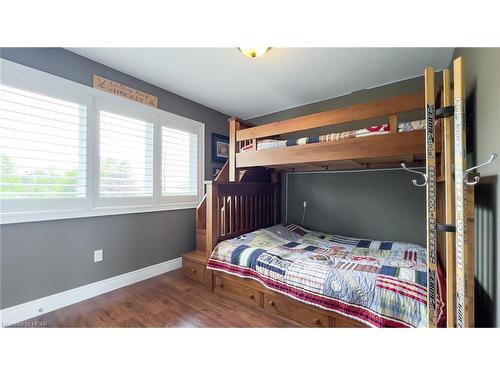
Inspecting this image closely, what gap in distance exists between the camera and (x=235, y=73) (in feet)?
7.36

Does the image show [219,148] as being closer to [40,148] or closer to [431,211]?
[40,148]

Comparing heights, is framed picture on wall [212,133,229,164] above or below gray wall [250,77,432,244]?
above

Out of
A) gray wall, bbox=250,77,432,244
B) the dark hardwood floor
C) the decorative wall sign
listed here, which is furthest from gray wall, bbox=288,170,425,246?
the decorative wall sign

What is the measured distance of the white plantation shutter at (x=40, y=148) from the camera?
5.11ft

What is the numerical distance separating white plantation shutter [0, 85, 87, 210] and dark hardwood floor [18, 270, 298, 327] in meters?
0.95

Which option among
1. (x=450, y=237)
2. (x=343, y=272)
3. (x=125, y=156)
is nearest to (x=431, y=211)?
(x=450, y=237)

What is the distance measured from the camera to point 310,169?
9.86 ft

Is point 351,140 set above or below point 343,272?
above

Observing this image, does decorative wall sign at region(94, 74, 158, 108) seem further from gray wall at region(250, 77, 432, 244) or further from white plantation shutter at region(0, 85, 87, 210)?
gray wall at region(250, 77, 432, 244)

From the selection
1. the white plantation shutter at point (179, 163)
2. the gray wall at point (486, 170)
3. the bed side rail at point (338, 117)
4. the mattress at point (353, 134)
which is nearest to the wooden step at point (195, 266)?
the white plantation shutter at point (179, 163)

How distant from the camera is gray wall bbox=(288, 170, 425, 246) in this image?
236 cm

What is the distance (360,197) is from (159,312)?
8.42ft

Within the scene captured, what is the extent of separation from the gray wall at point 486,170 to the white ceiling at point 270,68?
858mm
